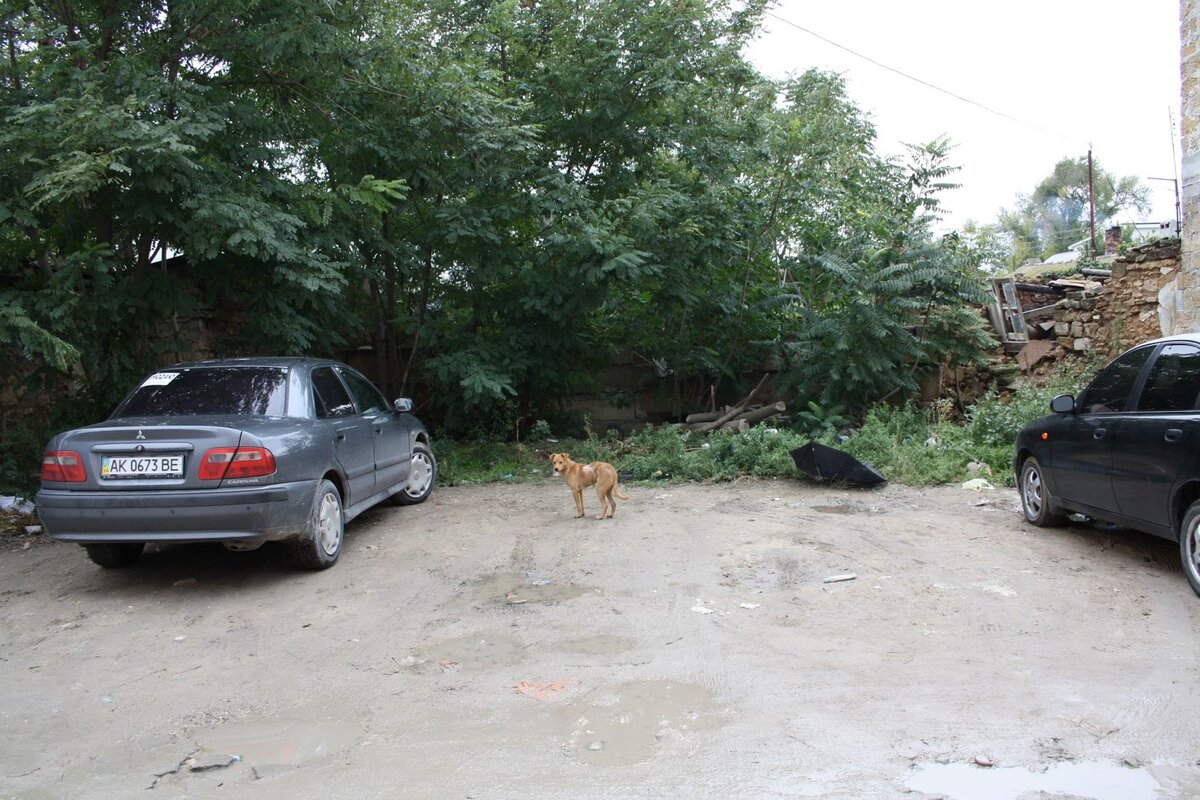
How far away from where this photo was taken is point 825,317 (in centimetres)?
1278

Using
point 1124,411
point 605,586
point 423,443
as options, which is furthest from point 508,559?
point 1124,411

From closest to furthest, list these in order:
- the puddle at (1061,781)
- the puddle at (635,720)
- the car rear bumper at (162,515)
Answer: the puddle at (1061,781) → the puddle at (635,720) → the car rear bumper at (162,515)

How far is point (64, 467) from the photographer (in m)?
5.70

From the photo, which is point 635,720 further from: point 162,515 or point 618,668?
point 162,515

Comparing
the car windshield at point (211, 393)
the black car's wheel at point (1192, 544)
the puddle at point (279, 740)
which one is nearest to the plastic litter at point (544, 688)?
the puddle at point (279, 740)

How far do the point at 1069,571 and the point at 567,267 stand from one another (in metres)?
7.44

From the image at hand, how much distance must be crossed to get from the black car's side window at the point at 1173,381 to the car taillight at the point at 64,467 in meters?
7.26

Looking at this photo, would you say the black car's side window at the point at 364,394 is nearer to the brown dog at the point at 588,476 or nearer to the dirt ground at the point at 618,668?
the dirt ground at the point at 618,668

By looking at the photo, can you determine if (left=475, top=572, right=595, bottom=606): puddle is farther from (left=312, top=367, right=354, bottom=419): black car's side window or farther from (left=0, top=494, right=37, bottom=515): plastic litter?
(left=0, top=494, right=37, bottom=515): plastic litter

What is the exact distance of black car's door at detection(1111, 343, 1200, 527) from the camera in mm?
5242

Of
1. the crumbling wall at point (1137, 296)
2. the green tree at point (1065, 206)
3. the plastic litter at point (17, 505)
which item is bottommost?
the plastic litter at point (17, 505)

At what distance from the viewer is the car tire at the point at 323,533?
6090 mm

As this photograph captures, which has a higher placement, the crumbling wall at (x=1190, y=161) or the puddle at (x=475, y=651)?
the crumbling wall at (x=1190, y=161)

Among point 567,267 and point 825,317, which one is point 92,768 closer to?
point 567,267
